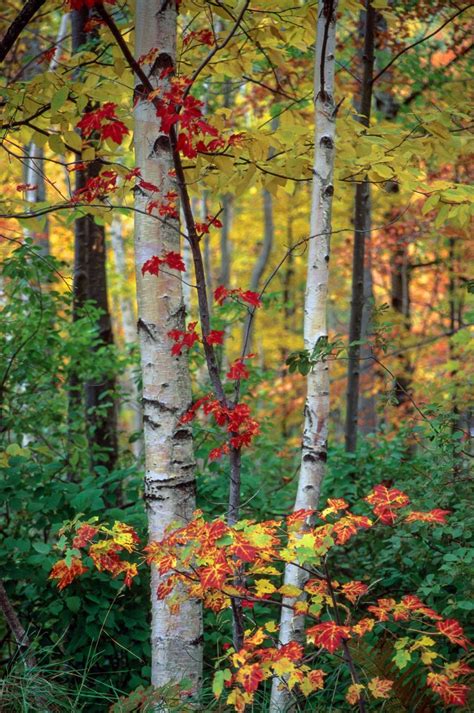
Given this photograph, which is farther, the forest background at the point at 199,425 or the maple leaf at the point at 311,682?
the forest background at the point at 199,425

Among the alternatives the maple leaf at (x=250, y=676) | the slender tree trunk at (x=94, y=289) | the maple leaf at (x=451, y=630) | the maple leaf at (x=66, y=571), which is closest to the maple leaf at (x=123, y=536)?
the maple leaf at (x=66, y=571)

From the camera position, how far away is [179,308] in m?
2.97

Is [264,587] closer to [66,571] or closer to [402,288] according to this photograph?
[66,571]

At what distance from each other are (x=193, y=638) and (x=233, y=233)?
16.8 metres

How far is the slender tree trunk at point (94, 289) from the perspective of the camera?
221 inches

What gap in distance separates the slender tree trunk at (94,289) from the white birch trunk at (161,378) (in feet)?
8.65

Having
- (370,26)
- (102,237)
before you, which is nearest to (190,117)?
(370,26)

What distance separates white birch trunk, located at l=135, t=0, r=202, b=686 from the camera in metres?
2.90

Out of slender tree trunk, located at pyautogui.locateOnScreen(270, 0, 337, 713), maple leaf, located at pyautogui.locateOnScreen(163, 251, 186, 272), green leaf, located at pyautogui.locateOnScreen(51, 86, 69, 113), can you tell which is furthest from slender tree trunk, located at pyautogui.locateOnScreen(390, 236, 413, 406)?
green leaf, located at pyautogui.locateOnScreen(51, 86, 69, 113)

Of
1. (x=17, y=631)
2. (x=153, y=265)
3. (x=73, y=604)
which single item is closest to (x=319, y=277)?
(x=153, y=265)

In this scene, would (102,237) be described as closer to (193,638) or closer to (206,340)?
(206,340)

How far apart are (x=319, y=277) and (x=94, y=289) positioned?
3.40m

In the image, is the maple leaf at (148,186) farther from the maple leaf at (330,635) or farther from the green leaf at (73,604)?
the green leaf at (73,604)

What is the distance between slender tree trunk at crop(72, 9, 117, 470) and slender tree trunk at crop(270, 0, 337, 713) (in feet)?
9.31
